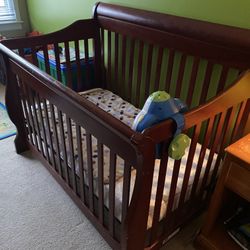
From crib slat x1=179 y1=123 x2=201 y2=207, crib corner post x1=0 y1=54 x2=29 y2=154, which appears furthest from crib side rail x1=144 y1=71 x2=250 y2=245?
crib corner post x1=0 y1=54 x2=29 y2=154

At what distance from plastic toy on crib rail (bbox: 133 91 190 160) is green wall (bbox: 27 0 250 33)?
65cm

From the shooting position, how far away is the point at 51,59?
2074 millimetres

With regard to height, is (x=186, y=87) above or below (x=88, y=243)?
above

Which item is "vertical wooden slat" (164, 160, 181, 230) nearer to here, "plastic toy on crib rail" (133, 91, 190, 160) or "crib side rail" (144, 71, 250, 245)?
"crib side rail" (144, 71, 250, 245)

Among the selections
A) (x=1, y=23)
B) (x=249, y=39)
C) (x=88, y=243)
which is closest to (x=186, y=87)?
(x=249, y=39)

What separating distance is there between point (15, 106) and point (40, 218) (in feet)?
2.46

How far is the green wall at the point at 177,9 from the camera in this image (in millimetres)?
1179

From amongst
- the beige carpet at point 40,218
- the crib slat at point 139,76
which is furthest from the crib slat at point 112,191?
the crib slat at point 139,76

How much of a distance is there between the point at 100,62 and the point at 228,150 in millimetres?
1328

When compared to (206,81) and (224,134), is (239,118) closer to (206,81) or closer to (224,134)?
(224,134)

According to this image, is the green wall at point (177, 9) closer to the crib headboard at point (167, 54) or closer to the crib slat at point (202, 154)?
the crib headboard at point (167, 54)

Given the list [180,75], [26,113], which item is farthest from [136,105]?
[26,113]

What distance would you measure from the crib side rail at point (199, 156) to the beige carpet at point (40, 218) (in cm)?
20

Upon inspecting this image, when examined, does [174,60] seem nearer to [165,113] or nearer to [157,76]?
[157,76]
